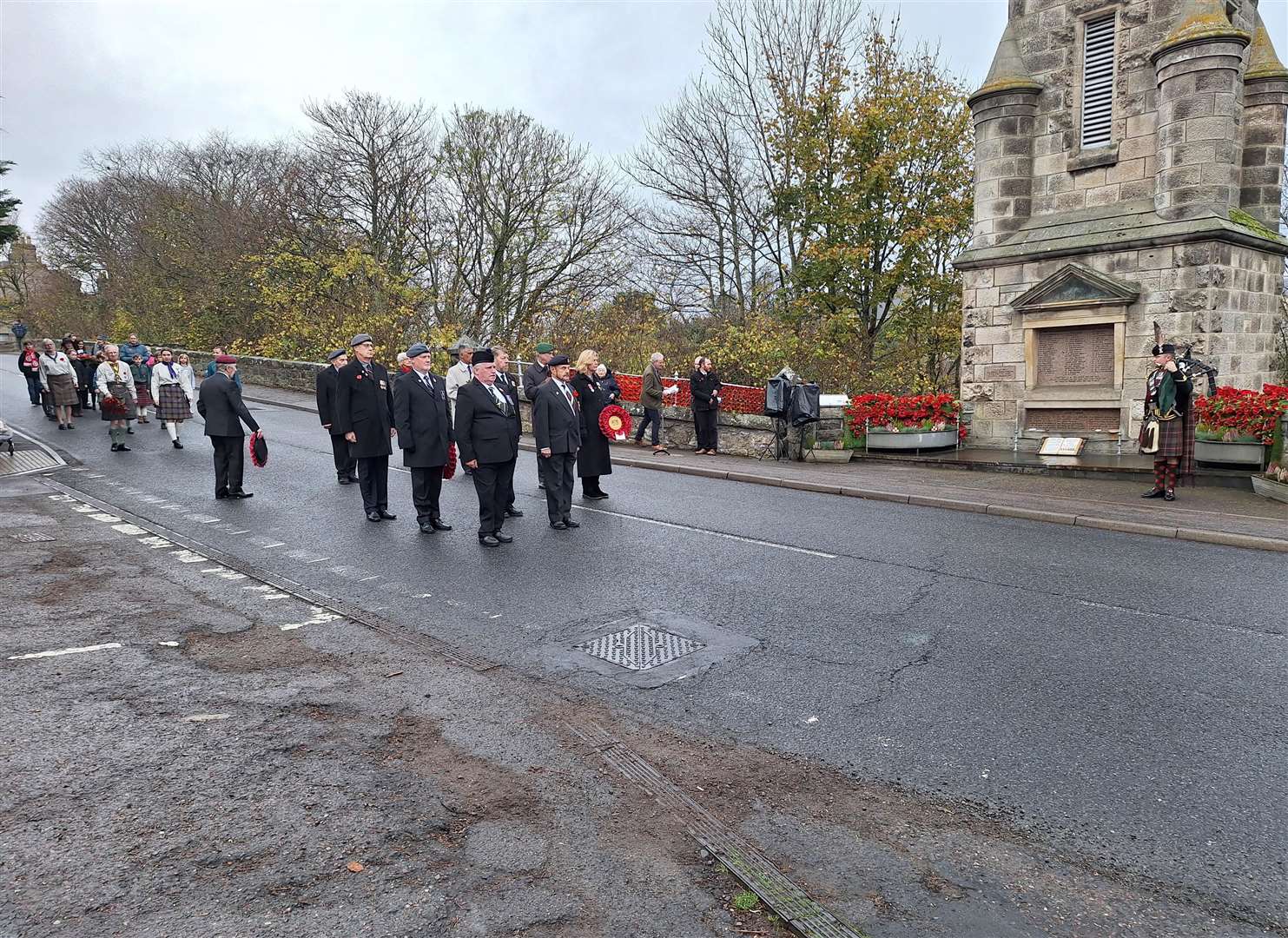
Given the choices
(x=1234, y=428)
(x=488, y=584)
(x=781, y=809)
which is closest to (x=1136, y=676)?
(x=781, y=809)

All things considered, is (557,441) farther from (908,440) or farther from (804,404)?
(908,440)

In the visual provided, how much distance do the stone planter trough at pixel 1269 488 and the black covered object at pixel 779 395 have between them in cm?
712

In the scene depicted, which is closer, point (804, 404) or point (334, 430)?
point (334, 430)

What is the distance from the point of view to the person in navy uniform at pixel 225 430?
1101cm

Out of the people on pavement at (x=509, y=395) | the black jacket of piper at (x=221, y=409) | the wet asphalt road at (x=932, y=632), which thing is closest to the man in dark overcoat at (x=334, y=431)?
the wet asphalt road at (x=932, y=632)

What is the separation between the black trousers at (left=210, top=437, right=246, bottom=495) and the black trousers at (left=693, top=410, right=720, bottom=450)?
857 centimetres

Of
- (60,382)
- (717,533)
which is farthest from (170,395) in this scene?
(717,533)

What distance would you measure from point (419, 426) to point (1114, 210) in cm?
1281

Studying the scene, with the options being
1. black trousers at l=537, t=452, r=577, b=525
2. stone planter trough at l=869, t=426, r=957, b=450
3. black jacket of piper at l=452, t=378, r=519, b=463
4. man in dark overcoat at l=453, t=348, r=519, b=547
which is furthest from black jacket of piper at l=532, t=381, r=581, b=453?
stone planter trough at l=869, t=426, r=957, b=450

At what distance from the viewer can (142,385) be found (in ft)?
64.8

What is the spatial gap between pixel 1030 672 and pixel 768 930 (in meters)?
2.94

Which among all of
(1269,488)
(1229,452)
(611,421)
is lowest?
(1269,488)

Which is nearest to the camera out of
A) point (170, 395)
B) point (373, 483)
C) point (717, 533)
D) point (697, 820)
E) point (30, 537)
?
point (697, 820)

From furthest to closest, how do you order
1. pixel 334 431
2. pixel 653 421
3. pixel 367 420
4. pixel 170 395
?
pixel 653 421 < pixel 170 395 < pixel 334 431 < pixel 367 420
